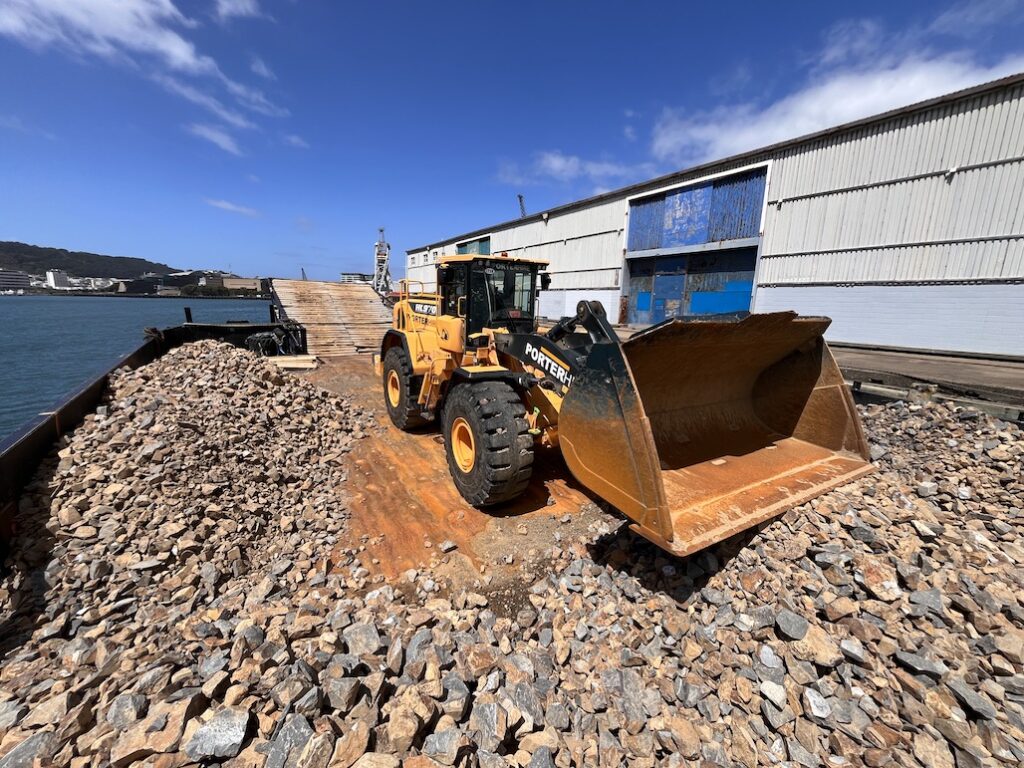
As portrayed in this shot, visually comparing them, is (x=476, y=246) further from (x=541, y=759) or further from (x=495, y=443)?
(x=541, y=759)

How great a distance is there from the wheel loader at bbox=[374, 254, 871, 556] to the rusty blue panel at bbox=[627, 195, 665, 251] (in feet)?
44.1

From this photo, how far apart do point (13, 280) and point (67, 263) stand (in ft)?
67.9

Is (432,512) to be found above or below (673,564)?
below

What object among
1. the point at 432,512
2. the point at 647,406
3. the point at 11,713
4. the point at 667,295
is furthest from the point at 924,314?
the point at 11,713

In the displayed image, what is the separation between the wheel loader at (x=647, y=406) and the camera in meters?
2.71

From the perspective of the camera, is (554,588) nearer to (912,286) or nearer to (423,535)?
(423,535)

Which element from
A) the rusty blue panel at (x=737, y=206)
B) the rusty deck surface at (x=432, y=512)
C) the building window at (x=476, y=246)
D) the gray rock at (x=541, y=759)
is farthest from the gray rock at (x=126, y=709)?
the building window at (x=476, y=246)

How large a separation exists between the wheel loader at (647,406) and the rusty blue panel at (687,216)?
12.4 metres

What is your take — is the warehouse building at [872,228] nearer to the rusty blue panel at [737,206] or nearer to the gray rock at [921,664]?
the rusty blue panel at [737,206]

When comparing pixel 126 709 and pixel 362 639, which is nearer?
pixel 126 709

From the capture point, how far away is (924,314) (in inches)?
426

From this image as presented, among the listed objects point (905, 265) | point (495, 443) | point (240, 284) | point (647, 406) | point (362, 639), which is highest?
point (240, 284)

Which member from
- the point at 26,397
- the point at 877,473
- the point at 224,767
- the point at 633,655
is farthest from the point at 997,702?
the point at 26,397

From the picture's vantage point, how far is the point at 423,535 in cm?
382
